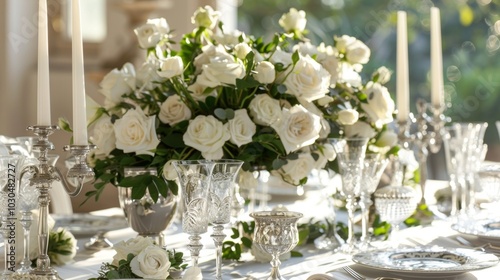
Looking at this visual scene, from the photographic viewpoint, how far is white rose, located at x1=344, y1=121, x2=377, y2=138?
1958mm

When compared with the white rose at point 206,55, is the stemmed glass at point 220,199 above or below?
below

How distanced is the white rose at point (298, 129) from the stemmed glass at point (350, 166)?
9 cm

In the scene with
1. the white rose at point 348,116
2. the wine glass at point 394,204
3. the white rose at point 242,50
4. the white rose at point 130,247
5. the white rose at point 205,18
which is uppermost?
the white rose at point 205,18

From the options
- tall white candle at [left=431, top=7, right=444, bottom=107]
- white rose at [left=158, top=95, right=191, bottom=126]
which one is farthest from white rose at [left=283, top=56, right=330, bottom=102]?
tall white candle at [left=431, top=7, right=444, bottom=107]

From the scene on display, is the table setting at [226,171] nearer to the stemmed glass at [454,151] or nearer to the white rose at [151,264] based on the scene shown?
the white rose at [151,264]

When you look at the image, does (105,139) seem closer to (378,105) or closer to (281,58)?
(281,58)

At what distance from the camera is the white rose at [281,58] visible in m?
1.79

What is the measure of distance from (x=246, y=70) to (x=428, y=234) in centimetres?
56

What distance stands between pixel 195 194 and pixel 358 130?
0.70 meters

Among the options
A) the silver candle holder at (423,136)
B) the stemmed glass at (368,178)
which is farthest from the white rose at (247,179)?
the silver candle holder at (423,136)

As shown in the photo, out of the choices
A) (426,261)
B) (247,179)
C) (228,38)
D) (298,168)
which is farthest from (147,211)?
(426,261)

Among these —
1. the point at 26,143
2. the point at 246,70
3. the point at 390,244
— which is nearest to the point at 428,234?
Answer: the point at 390,244

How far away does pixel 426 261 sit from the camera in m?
1.56

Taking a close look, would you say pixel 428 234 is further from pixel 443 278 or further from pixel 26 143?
pixel 26 143
